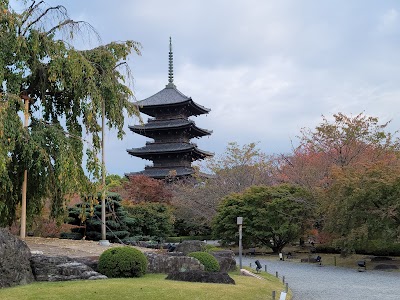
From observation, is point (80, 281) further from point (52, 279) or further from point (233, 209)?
point (233, 209)

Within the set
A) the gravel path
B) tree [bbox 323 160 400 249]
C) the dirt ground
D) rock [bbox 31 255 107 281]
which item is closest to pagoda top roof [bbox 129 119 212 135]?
tree [bbox 323 160 400 249]

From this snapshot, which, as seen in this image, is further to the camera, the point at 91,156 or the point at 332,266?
the point at 332,266

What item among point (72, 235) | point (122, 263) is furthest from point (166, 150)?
point (122, 263)

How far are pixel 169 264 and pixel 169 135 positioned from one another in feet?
109

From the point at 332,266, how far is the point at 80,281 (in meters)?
15.5

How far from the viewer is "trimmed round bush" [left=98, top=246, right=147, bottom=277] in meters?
11.9

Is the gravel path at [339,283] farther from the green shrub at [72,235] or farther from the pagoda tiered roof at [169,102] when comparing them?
the pagoda tiered roof at [169,102]

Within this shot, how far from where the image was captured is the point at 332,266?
23188mm

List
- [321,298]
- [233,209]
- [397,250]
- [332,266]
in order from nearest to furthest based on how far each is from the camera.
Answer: [321,298]
[332,266]
[397,250]
[233,209]

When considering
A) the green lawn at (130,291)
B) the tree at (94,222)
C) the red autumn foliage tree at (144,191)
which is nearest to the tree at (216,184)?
the red autumn foliage tree at (144,191)

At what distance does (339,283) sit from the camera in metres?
16.1

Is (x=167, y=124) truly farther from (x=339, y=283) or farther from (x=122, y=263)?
(x=122, y=263)

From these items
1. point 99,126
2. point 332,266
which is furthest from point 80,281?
point 332,266

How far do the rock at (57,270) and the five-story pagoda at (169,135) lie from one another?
32.4 meters
